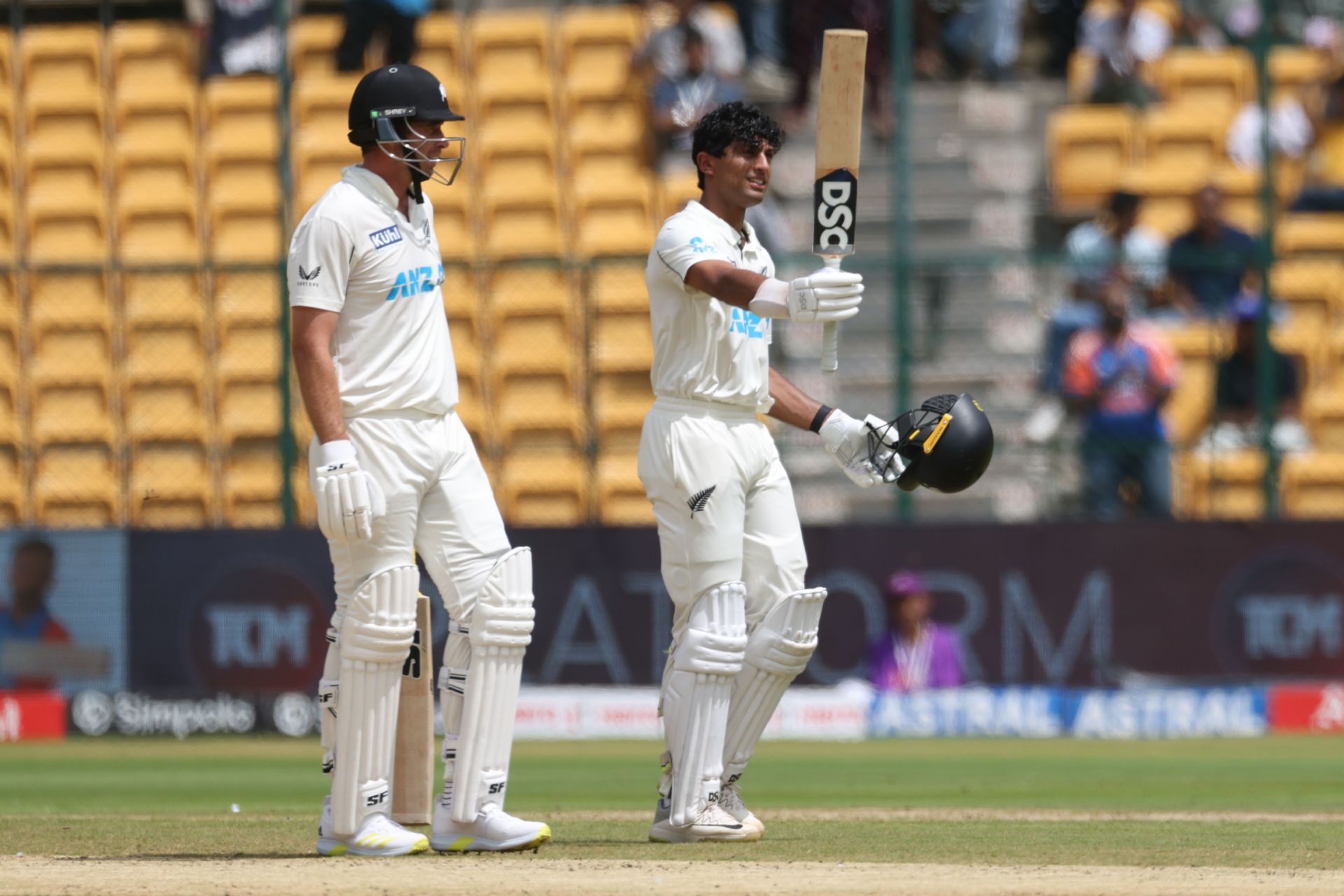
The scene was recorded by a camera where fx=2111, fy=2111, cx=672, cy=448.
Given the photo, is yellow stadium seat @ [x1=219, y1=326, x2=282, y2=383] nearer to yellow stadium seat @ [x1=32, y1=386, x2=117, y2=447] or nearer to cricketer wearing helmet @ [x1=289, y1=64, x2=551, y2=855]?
yellow stadium seat @ [x1=32, y1=386, x2=117, y2=447]

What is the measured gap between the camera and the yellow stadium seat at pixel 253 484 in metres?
12.3

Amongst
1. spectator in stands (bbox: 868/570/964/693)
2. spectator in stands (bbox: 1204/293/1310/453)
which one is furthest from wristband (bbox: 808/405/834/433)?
spectator in stands (bbox: 1204/293/1310/453)

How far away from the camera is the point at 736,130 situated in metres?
6.03

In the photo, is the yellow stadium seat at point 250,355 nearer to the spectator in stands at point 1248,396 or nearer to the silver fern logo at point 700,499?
the spectator in stands at point 1248,396

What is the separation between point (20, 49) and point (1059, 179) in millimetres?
7090

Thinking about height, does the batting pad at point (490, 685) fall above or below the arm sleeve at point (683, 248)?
below

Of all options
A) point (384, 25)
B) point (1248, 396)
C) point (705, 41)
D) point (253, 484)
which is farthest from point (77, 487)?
point (1248, 396)

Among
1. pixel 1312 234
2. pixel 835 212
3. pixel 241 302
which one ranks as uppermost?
pixel 1312 234

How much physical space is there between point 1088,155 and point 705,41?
8.45 ft

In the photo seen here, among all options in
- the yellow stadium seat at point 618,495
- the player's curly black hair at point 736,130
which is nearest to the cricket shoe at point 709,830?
the player's curly black hair at point 736,130

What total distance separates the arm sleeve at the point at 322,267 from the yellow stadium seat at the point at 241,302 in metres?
7.36

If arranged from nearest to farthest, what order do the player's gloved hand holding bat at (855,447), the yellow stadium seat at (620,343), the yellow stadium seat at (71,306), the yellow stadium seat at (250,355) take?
the player's gloved hand holding bat at (855,447), the yellow stadium seat at (620,343), the yellow stadium seat at (250,355), the yellow stadium seat at (71,306)

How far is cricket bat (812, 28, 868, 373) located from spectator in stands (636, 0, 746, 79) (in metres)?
7.41

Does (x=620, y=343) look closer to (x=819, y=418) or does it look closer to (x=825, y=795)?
(x=825, y=795)
